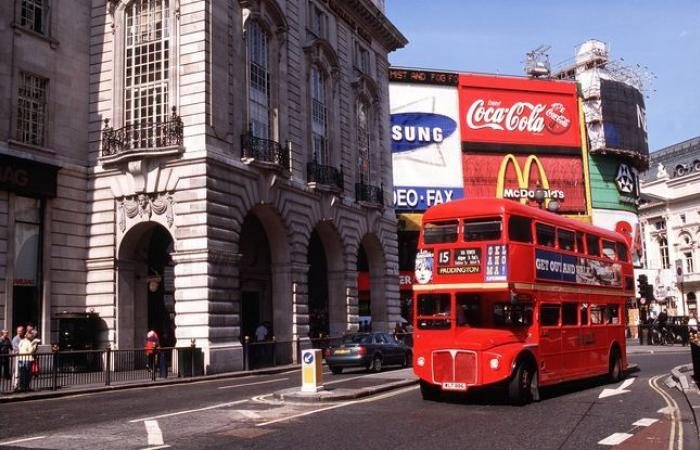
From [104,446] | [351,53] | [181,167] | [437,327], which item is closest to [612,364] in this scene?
[437,327]

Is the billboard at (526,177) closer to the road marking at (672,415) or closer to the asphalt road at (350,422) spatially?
the road marking at (672,415)

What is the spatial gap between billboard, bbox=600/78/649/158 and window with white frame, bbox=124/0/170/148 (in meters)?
50.5

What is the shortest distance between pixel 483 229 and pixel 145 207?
16.6 metres

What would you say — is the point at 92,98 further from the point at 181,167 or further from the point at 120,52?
the point at 181,167

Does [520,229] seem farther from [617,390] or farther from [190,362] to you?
[190,362]

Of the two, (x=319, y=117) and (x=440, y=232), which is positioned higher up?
(x=319, y=117)

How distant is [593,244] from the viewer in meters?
18.6

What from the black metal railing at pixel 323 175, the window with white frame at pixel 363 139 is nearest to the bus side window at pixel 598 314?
the black metal railing at pixel 323 175

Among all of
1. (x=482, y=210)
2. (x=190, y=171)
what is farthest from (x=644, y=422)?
(x=190, y=171)

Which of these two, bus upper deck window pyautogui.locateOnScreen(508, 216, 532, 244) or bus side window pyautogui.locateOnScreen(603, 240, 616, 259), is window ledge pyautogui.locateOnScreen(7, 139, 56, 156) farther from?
bus side window pyautogui.locateOnScreen(603, 240, 616, 259)

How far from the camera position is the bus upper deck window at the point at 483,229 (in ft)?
49.1

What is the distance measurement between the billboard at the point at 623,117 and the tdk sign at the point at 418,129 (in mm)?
17008

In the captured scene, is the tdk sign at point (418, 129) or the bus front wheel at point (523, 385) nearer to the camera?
the bus front wheel at point (523, 385)

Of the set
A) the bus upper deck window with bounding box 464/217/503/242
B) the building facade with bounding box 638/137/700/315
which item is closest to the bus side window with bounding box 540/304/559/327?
the bus upper deck window with bounding box 464/217/503/242
